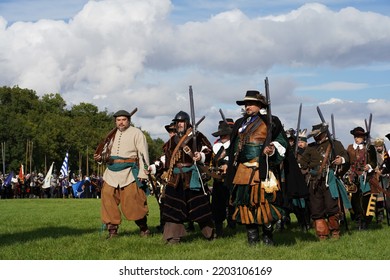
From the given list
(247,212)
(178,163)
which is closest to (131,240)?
(178,163)

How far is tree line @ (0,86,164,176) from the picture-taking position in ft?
204

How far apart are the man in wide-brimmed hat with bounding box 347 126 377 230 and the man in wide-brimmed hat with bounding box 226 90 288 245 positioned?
4127mm

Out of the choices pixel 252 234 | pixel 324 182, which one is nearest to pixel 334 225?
pixel 324 182

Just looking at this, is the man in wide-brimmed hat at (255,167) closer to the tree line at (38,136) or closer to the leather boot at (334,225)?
the leather boot at (334,225)

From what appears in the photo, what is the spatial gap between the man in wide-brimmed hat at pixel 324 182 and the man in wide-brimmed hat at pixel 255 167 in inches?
67.0

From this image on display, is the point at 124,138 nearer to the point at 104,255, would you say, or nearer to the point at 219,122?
the point at 219,122

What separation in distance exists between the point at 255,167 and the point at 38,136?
5873cm

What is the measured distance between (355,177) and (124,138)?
4.69 metres

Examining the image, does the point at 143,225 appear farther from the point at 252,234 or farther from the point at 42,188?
the point at 42,188

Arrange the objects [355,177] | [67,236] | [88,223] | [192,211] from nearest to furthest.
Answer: [192,211], [67,236], [355,177], [88,223]

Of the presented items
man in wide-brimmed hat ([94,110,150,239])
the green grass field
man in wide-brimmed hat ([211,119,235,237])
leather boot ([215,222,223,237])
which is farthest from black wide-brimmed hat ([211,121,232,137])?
the green grass field

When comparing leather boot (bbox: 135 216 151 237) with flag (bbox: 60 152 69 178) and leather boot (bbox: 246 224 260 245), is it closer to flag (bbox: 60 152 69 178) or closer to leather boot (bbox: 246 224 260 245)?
leather boot (bbox: 246 224 260 245)

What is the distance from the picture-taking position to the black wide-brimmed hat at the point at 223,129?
469 inches
